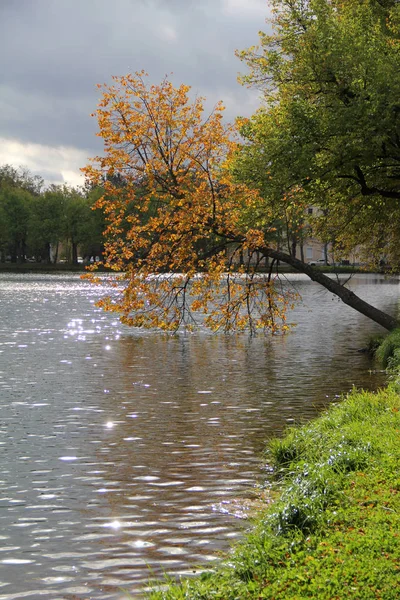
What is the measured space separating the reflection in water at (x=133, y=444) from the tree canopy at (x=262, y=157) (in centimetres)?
273

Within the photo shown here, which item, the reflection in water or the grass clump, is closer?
the reflection in water

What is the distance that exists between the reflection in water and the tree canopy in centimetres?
273

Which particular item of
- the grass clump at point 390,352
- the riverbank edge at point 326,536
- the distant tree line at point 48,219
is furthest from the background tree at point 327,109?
the distant tree line at point 48,219

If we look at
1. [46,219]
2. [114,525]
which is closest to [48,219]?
[46,219]

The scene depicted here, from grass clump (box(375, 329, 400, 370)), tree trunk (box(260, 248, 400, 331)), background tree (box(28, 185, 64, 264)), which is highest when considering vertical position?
background tree (box(28, 185, 64, 264))

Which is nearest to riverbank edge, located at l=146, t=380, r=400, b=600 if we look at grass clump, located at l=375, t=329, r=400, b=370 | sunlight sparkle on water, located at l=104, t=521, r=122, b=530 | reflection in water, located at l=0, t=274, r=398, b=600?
reflection in water, located at l=0, t=274, r=398, b=600

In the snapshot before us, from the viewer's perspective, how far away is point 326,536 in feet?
24.6

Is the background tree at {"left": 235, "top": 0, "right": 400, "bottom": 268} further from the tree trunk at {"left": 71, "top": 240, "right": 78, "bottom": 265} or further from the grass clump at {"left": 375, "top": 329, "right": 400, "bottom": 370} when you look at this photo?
the tree trunk at {"left": 71, "top": 240, "right": 78, "bottom": 265}

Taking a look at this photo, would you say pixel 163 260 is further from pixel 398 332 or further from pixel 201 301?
pixel 398 332

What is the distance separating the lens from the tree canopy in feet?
77.0

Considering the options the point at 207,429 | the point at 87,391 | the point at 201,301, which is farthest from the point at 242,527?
the point at 201,301

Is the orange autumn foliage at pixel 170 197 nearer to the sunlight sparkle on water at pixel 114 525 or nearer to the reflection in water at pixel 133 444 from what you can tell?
the reflection in water at pixel 133 444

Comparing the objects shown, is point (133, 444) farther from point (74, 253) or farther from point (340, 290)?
point (74, 253)

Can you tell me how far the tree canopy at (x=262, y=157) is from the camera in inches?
924
